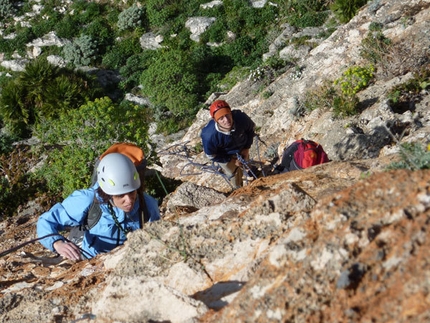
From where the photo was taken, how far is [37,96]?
18703mm

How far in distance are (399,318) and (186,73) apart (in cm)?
1755

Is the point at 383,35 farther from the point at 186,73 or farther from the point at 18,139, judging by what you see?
the point at 18,139

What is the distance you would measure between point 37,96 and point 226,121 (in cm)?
1365

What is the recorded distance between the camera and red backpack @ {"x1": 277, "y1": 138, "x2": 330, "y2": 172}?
6.09 metres

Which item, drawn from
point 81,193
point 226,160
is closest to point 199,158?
point 226,160

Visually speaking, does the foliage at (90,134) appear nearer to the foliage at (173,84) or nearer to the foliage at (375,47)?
the foliage at (375,47)

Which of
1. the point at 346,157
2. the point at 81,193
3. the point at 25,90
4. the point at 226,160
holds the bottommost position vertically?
the point at 346,157

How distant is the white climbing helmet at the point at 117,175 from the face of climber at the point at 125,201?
0.13 feet

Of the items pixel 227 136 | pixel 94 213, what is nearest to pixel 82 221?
pixel 94 213

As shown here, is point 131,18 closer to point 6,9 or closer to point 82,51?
point 82,51

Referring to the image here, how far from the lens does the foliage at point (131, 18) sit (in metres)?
22.8

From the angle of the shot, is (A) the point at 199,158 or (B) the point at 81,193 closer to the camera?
(B) the point at 81,193

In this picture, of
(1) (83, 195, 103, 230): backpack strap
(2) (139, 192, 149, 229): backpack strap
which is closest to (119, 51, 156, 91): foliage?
(2) (139, 192, 149, 229): backpack strap

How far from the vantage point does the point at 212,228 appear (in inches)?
136
